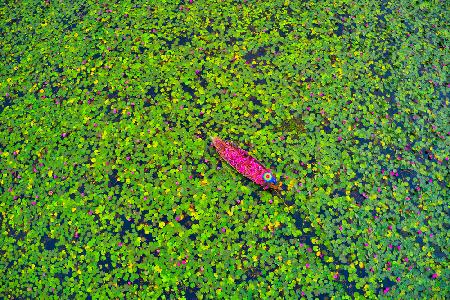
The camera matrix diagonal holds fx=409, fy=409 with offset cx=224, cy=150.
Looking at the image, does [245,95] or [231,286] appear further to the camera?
[245,95]

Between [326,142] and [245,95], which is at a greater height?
[245,95]

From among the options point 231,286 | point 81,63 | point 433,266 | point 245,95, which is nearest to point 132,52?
point 81,63

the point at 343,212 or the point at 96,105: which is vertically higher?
the point at 96,105

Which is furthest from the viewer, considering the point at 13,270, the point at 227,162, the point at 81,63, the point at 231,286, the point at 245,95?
the point at 81,63

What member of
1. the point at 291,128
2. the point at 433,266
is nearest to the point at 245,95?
the point at 291,128

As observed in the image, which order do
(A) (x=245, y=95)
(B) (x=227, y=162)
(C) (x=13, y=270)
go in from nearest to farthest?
(C) (x=13, y=270) → (B) (x=227, y=162) → (A) (x=245, y=95)

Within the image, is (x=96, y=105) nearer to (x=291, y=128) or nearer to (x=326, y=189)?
(x=291, y=128)

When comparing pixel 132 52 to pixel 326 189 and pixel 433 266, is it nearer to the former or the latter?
pixel 326 189

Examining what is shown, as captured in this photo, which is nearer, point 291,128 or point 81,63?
point 291,128

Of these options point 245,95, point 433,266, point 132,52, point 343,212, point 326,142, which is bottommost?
point 433,266
